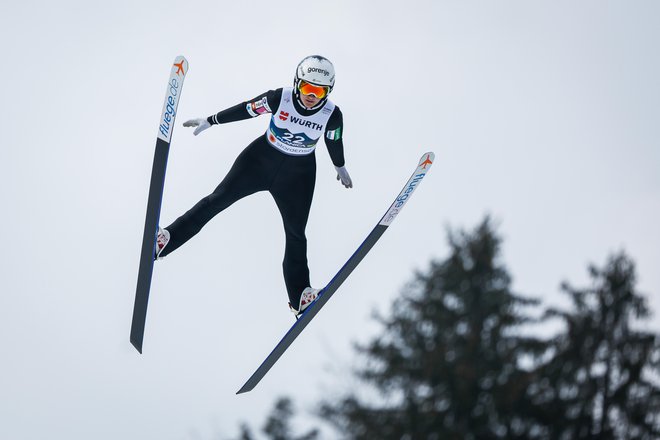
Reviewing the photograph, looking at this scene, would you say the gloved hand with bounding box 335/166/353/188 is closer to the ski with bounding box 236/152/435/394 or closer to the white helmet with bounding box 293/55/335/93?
the ski with bounding box 236/152/435/394

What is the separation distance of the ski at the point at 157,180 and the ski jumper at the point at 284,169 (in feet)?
0.88

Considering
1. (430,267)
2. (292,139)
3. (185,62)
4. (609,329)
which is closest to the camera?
(185,62)

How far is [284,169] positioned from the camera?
7367 mm

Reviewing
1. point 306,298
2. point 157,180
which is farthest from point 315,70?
point 306,298

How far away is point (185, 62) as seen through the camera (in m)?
6.77

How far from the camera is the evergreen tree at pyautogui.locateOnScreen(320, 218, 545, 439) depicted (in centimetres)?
2011

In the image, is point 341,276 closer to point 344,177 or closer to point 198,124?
point 344,177

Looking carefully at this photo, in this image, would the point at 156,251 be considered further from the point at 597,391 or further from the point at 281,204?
the point at 597,391

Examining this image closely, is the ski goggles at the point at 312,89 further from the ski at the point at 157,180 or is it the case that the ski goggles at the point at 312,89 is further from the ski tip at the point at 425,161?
the ski tip at the point at 425,161

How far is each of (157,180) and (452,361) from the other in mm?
15163

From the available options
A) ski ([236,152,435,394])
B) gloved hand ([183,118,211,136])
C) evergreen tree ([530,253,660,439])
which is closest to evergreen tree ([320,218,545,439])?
evergreen tree ([530,253,660,439])

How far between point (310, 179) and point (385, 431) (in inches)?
522

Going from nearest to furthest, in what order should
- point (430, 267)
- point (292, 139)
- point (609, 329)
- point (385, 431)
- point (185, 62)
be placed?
point (185, 62)
point (292, 139)
point (385, 431)
point (609, 329)
point (430, 267)

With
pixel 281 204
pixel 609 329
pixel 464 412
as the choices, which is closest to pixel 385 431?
pixel 464 412
